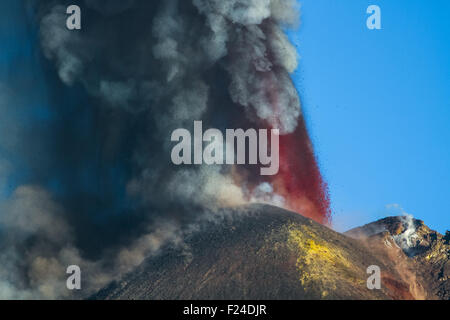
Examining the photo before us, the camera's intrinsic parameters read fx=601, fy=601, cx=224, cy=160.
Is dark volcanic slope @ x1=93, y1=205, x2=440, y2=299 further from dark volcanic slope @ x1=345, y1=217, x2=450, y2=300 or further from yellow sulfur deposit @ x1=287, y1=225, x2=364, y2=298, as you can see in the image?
dark volcanic slope @ x1=345, y1=217, x2=450, y2=300

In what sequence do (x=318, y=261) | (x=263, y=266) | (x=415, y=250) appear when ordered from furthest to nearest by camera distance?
(x=415, y=250) < (x=318, y=261) < (x=263, y=266)

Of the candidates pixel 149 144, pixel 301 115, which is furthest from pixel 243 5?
pixel 149 144

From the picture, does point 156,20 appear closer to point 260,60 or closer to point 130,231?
point 260,60

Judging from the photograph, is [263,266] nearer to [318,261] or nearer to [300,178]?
[318,261]

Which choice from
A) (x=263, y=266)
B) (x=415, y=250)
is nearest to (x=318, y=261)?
(x=263, y=266)

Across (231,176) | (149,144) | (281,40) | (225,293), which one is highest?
(281,40)

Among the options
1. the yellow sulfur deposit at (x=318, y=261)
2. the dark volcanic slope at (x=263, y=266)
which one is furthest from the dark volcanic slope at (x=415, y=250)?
the yellow sulfur deposit at (x=318, y=261)

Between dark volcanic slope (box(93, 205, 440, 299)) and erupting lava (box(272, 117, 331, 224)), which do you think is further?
erupting lava (box(272, 117, 331, 224))

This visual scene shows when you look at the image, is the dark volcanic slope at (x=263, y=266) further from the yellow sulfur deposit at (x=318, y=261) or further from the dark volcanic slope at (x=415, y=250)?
the dark volcanic slope at (x=415, y=250)

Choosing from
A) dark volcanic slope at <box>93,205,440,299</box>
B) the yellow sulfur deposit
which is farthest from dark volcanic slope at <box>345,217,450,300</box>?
the yellow sulfur deposit
